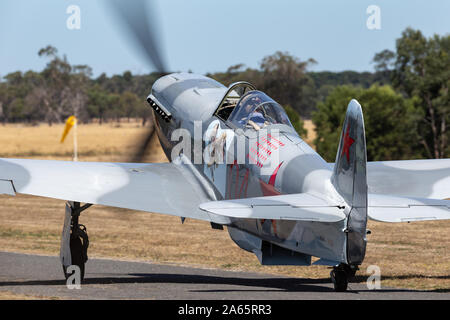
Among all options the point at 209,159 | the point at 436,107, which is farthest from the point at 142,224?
the point at 436,107

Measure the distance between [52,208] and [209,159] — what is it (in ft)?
54.2

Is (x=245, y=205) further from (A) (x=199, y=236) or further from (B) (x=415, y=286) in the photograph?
(A) (x=199, y=236)

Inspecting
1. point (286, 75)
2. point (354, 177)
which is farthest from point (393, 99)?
point (354, 177)

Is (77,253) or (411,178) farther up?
(411,178)

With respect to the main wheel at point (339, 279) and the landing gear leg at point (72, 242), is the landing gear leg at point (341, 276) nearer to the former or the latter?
the main wheel at point (339, 279)

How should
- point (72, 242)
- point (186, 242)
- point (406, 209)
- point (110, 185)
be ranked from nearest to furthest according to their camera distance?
point (406, 209) < point (110, 185) < point (72, 242) < point (186, 242)

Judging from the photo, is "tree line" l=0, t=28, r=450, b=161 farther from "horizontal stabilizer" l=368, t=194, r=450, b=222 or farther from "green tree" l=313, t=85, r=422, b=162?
"horizontal stabilizer" l=368, t=194, r=450, b=222

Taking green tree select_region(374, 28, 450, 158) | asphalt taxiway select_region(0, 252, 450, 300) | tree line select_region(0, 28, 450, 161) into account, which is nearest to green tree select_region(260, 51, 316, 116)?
tree line select_region(0, 28, 450, 161)

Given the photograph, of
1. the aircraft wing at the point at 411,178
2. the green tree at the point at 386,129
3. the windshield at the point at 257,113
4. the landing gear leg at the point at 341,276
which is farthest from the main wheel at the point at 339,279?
the green tree at the point at 386,129

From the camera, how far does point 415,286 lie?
1227 cm

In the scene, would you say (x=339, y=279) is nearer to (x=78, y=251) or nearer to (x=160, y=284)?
(x=160, y=284)

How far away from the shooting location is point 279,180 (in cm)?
1024

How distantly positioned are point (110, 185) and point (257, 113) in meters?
2.56

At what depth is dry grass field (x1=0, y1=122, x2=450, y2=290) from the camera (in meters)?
14.5
